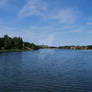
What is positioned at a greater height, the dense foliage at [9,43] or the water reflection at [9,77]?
the dense foliage at [9,43]

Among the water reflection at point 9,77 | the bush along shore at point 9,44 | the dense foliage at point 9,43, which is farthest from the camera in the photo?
the dense foliage at point 9,43

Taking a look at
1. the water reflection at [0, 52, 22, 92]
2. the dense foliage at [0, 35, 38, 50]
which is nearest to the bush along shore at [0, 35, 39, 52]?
the dense foliage at [0, 35, 38, 50]

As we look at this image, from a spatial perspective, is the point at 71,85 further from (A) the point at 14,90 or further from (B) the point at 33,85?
(A) the point at 14,90

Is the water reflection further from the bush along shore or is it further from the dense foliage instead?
the dense foliage

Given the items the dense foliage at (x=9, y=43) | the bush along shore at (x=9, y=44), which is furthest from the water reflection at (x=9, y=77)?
the dense foliage at (x=9, y=43)

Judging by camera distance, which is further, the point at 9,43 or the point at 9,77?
the point at 9,43

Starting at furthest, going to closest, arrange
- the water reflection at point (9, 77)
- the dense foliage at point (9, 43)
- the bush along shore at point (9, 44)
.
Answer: the dense foliage at point (9, 43), the bush along shore at point (9, 44), the water reflection at point (9, 77)

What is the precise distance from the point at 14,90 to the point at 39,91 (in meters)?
3.26

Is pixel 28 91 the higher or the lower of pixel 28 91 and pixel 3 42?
the lower

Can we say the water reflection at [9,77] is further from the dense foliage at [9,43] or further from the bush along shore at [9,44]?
the dense foliage at [9,43]

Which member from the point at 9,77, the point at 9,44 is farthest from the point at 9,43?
the point at 9,77

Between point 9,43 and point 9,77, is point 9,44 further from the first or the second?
point 9,77

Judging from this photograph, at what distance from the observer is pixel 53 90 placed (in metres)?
16.6

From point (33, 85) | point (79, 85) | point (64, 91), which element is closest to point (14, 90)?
point (33, 85)
